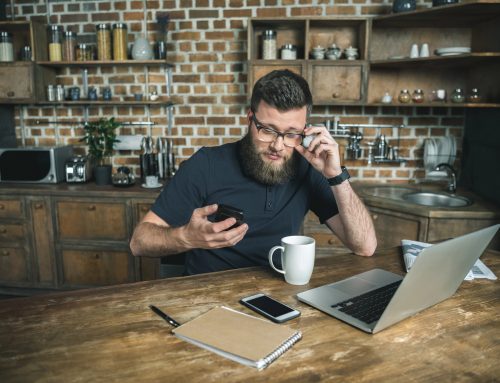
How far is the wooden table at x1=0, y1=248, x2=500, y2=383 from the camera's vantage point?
0.83m

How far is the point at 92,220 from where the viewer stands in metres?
3.01

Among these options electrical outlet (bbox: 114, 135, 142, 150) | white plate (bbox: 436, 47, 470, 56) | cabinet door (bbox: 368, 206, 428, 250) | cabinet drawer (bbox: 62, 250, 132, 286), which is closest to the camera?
cabinet door (bbox: 368, 206, 428, 250)

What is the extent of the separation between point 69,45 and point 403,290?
122 inches

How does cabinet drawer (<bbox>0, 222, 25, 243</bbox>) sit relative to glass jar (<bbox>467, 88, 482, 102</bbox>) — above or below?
below

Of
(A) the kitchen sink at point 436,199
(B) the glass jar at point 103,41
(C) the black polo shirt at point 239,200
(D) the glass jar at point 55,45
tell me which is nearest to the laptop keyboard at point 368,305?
(C) the black polo shirt at point 239,200

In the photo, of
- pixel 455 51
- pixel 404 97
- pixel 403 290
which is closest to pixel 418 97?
pixel 404 97

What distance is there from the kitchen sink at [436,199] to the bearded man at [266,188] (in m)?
1.47

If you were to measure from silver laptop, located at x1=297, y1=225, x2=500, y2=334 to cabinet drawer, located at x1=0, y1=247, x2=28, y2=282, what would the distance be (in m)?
2.63

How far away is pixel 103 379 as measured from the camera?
2.63 feet

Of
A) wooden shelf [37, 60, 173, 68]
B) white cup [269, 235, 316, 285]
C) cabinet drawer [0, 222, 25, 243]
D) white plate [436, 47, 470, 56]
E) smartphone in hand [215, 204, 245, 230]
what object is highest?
white plate [436, 47, 470, 56]

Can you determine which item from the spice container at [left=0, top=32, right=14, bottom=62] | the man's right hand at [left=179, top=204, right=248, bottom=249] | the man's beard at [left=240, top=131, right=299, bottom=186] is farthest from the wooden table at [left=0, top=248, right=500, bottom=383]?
the spice container at [left=0, top=32, right=14, bottom=62]

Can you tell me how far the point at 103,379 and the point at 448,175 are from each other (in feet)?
9.57

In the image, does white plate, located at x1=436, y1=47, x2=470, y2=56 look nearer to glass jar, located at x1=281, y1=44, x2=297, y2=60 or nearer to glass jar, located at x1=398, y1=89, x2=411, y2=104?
glass jar, located at x1=398, y1=89, x2=411, y2=104

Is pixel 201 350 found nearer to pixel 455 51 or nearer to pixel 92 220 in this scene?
pixel 92 220
